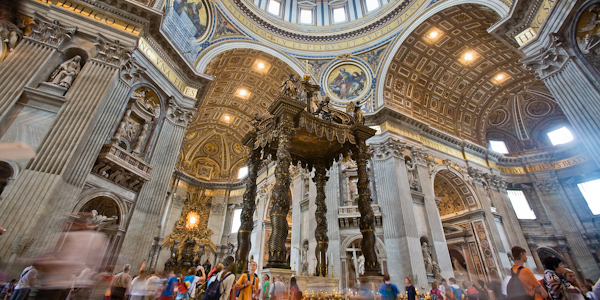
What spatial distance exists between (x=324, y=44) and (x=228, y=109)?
793 cm

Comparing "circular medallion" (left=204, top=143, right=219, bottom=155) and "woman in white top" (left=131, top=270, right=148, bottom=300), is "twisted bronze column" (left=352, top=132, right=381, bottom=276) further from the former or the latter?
"circular medallion" (left=204, top=143, right=219, bottom=155)

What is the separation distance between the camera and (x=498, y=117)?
18.2 meters

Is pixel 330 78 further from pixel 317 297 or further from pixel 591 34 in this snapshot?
pixel 317 297

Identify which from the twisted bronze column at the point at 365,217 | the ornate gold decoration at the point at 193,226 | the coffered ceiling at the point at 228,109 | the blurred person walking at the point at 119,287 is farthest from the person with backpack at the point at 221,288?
the ornate gold decoration at the point at 193,226

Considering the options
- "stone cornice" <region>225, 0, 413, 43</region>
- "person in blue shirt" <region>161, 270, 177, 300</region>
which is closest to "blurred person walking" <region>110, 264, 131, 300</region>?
"person in blue shirt" <region>161, 270, 177, 300</region>

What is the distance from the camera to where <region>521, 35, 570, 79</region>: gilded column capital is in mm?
6782

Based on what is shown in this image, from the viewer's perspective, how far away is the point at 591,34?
245 inches

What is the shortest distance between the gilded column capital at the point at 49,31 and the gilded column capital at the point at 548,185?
2400 cm

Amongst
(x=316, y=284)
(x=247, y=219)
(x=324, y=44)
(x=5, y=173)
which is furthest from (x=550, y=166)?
(x=5, y=173)

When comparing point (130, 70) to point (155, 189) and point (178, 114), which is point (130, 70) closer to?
point (178, 114)

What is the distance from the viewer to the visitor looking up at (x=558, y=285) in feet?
9.13

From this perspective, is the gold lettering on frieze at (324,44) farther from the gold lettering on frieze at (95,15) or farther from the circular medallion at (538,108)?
the circular medallion at (538,108)

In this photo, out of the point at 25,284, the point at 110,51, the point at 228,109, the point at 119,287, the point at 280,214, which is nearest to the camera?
the point at 25,284

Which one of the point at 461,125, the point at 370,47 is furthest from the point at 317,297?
the point at 461,125
